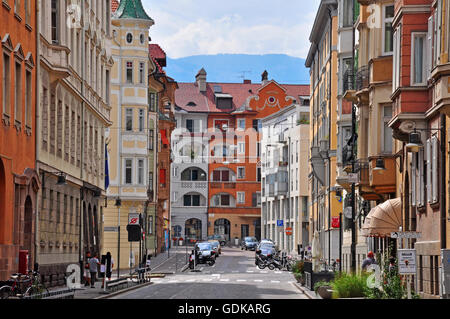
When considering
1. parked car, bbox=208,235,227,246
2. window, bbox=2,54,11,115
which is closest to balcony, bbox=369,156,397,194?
window, bbox=2,54,11,115

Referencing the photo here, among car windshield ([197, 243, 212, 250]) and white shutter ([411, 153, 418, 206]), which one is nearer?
white shutter ([411, 153, 418, 206])

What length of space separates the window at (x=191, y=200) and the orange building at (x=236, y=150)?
1.88 m

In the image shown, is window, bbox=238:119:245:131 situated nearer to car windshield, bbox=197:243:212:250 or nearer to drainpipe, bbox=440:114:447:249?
car windshield, bbox=197:243:212:250

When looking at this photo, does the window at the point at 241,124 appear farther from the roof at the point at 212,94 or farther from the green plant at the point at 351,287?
the green plant at the point at 351,287

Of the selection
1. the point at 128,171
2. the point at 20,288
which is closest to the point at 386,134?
the point at 20,288

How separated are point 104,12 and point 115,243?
1828cm

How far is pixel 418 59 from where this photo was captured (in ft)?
98.0

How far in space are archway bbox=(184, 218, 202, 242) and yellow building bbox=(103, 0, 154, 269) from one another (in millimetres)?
68546

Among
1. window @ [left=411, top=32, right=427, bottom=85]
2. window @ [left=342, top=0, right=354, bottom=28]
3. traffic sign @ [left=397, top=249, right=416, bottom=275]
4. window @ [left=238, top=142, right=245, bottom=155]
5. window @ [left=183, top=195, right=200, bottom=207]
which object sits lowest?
traffic sign @ [left=397, top=249, right=416, bottom=275]

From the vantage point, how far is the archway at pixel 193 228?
13988 centimetres

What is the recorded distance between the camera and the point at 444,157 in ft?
87.4

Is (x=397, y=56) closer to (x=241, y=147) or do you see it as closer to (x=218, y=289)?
(x=218, y=289)

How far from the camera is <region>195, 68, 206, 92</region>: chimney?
151 m

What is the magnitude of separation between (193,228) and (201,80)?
2265 cm
